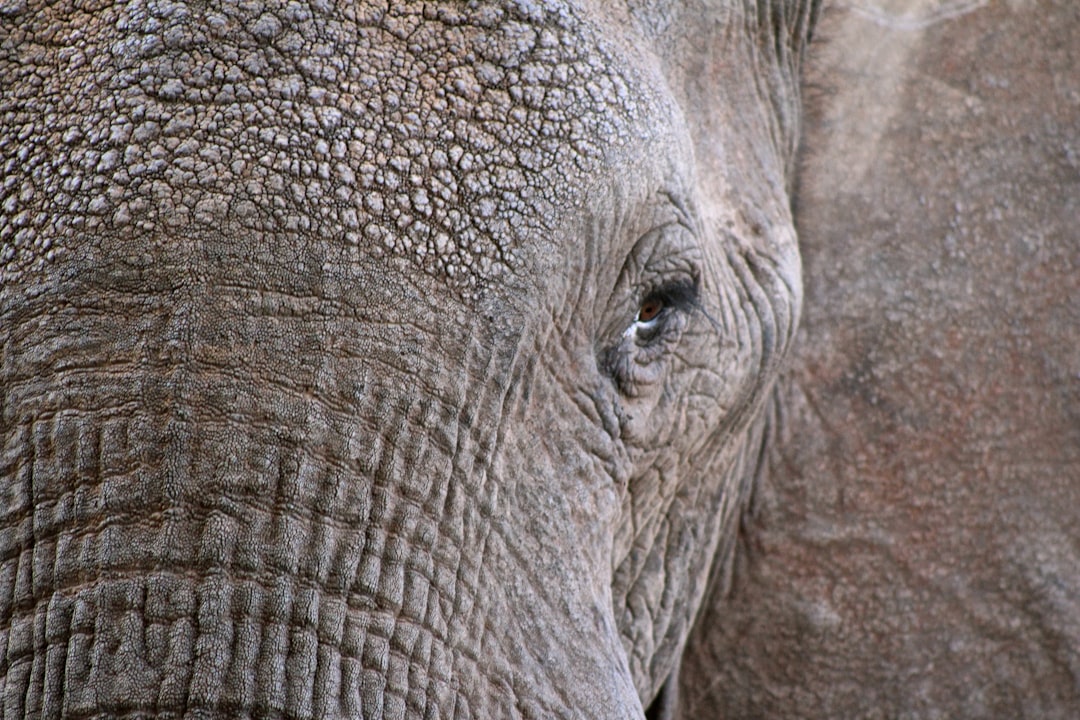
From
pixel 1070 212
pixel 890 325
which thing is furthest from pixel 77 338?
pixel 1070 212

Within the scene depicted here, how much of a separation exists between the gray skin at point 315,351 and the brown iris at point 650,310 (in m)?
0.05

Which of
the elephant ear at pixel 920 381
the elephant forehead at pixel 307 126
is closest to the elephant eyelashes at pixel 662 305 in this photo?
the elephant forehead at pixel 307 126

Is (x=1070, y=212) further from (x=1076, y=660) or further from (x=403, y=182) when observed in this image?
(x=403, y=182)

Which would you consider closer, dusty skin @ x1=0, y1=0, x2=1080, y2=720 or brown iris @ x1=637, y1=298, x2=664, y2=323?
dusty skin @ x1=0, y1=0, x2=1080, y2=720

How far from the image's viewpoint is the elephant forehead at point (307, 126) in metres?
1.21

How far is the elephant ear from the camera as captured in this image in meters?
1.87

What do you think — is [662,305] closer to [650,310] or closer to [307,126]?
[650,310]

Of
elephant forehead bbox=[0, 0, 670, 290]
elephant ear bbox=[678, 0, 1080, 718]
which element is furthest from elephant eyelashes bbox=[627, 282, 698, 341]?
elephant ear bbox=[678, 0, 1080, 718]

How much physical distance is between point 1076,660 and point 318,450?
1256mm

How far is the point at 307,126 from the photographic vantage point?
1.23m

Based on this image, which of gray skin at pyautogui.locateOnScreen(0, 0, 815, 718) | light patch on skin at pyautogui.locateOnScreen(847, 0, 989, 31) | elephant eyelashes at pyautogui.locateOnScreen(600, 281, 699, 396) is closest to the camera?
gray skin at pyautogui.locateOnScreen(0, 0, 815, 718)

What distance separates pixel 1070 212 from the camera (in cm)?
191

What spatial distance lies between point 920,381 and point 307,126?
0.97m

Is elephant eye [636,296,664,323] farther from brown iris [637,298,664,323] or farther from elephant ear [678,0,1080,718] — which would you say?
elephant ear [678,0,1080,718]
